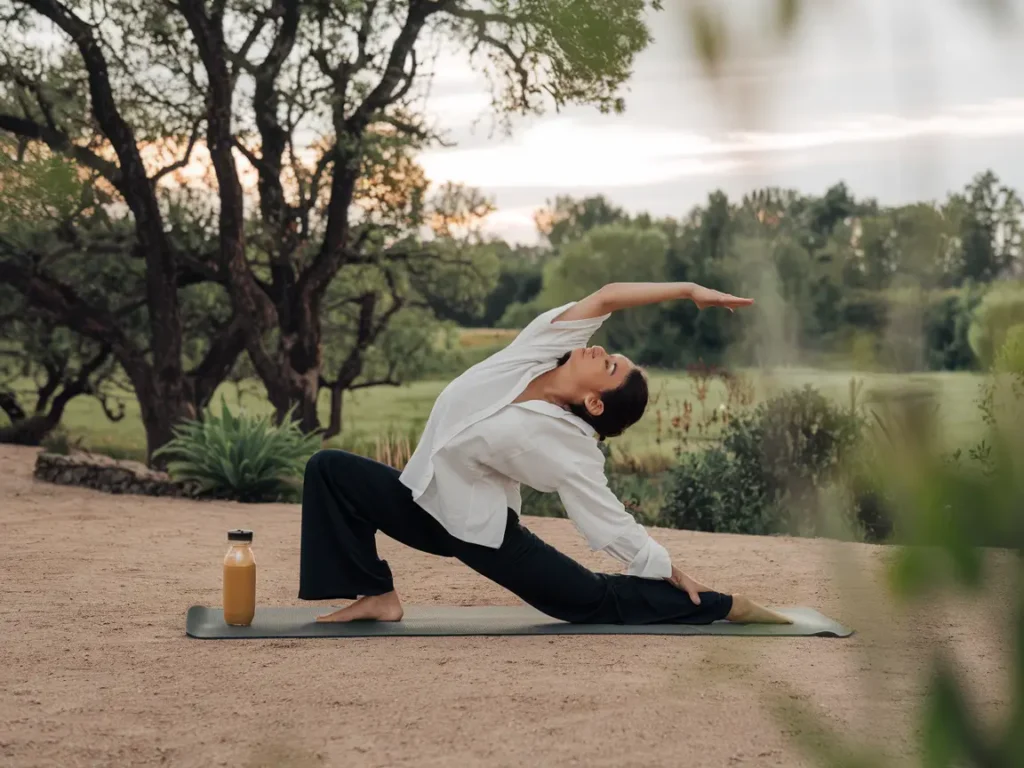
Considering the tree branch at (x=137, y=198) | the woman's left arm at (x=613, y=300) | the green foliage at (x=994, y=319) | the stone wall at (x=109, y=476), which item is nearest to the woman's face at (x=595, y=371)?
the woman's left arm at (x=613, y=300)

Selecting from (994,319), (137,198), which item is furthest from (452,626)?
(137,198)

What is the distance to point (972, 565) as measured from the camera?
20.2 inches

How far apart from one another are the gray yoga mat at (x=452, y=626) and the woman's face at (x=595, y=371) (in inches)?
32.1

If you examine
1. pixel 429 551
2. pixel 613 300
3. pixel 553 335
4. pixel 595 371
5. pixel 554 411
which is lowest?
pixel 429 551

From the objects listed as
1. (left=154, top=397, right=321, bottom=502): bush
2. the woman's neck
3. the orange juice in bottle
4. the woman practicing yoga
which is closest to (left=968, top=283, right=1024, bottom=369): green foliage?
the woman practicing yoga

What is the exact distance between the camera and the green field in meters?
0.44

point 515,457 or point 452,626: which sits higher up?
point 515,457

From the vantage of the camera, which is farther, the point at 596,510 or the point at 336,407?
the point at 336,407

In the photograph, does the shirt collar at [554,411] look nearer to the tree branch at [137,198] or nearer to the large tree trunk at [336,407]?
the tree branch at [137,198]

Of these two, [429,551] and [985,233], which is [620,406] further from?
[985,233]

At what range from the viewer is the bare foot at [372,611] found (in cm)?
437

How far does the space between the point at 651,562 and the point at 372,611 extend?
3.35 feet

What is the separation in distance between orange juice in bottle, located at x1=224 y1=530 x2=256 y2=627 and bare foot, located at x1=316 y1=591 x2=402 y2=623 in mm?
251

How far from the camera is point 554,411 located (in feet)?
12.7
